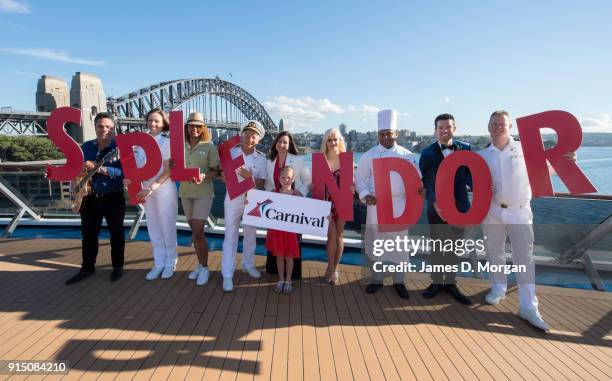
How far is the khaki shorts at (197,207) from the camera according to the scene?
13.9 ft

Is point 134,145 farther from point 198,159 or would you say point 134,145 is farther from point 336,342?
point 336,342

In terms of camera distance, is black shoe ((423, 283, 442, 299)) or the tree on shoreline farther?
the tree on shoreline

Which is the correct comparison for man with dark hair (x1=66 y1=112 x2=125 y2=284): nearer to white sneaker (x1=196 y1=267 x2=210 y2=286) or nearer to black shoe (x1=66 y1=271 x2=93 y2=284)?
black shoe (x1=66 y1=271 x2=93 y2=284)

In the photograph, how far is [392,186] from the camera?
3994mm

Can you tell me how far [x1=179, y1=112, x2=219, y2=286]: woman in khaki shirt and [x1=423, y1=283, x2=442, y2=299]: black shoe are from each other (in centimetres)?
272

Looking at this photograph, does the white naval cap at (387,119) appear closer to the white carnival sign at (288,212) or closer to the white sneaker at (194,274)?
the white carnival sign at (288,212)

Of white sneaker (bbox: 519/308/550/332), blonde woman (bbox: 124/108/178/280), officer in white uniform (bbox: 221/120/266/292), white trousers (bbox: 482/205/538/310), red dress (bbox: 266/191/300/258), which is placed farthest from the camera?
blonde woman (bbox: 124/108/178/280)

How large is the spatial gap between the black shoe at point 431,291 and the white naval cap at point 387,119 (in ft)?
6.40

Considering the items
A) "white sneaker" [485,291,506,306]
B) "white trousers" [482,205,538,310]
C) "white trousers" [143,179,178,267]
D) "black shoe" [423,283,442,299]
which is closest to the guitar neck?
"white trousers" [143,179,178,267]

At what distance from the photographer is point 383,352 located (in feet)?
9.64

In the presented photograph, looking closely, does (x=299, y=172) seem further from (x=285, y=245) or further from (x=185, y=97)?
(x=185, y=97)

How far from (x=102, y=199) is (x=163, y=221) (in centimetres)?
79

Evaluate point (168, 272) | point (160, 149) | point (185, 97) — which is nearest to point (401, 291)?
point (168, 272)

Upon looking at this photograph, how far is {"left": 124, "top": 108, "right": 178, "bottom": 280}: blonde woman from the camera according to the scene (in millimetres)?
4297
